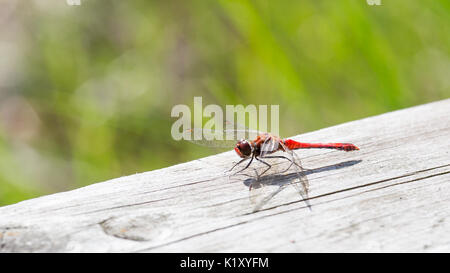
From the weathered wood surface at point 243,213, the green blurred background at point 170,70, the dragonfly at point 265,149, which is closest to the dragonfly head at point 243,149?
the dragonfly at point 265,149

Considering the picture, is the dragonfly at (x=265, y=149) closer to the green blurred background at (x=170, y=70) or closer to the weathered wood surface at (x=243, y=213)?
the weathered wood surface at (x=243, y=213)

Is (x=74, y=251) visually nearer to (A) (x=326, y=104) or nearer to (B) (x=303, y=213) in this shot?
(B) (x=303, y=213)

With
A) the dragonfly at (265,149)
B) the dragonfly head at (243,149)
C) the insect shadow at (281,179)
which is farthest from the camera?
the dragonfly head at (243,149)

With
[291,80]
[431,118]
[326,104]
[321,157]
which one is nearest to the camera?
[321,157]

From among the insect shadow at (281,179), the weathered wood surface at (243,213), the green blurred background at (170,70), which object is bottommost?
the weathered wood surface at (243,213)

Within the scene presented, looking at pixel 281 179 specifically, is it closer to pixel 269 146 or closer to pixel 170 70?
pixel 269 146
